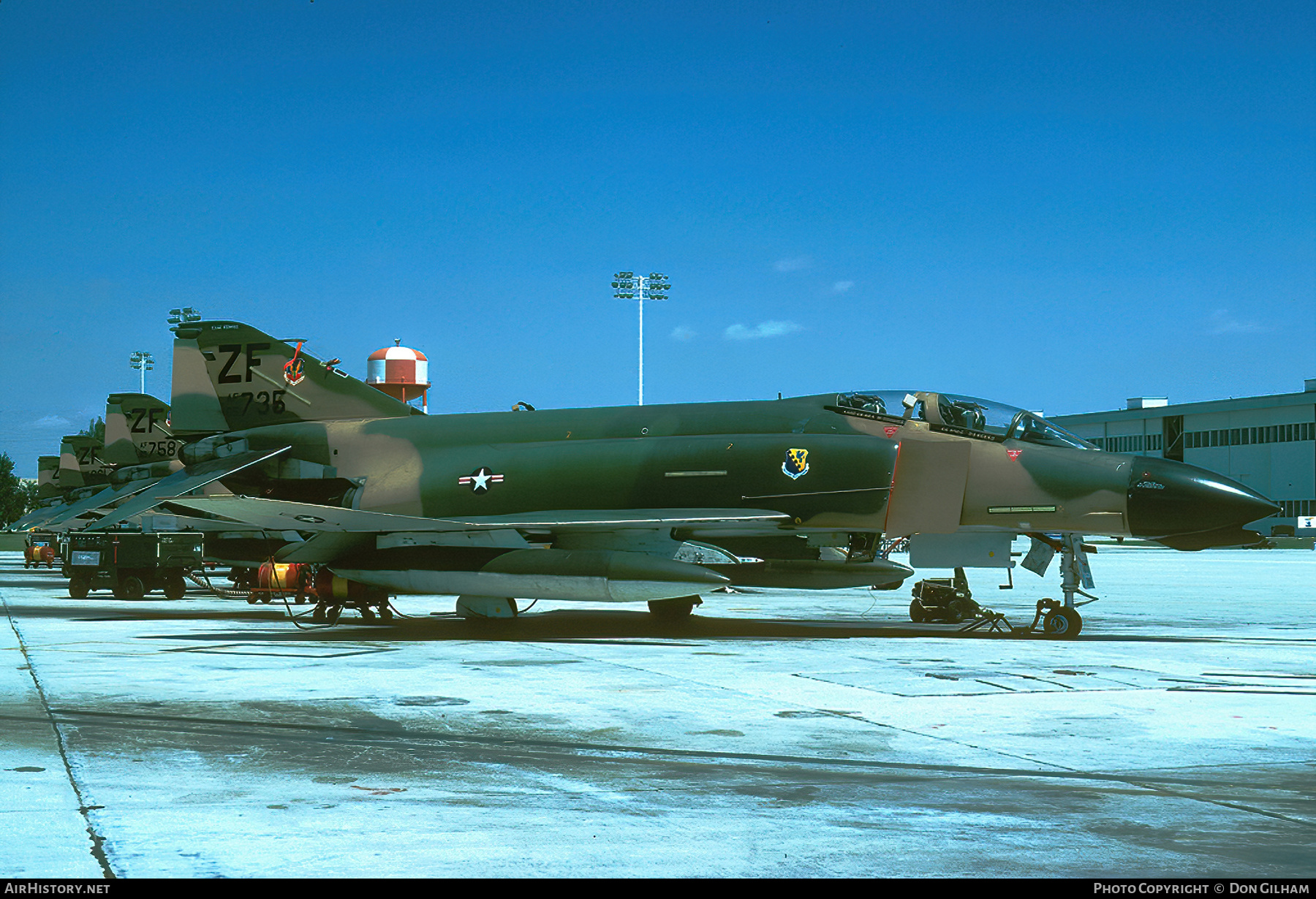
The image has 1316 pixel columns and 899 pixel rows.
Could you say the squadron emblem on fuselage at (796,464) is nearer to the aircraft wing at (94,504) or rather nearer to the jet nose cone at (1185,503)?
the jet nose cone at (1185,503)

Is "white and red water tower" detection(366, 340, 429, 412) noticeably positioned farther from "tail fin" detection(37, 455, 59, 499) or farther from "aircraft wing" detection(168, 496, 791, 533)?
"aircraft wing" detection(168, 496, 791, 533)

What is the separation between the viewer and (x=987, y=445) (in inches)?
602

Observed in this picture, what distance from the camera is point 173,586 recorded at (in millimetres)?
25953

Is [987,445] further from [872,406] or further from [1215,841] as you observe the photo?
[1215,841]

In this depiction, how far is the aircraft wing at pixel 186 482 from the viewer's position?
1614 cm

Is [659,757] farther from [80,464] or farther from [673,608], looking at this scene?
[80,464]

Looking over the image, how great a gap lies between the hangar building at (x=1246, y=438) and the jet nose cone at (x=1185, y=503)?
74977 millimetres

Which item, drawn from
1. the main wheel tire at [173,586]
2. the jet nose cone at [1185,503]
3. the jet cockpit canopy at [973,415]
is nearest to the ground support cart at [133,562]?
the main wheel tire at [173,586]

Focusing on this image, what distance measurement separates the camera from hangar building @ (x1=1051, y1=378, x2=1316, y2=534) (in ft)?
281

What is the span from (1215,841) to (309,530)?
1410cm

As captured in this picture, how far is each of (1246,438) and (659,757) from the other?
95.6m

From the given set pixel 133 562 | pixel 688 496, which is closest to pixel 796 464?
pixel 688 496

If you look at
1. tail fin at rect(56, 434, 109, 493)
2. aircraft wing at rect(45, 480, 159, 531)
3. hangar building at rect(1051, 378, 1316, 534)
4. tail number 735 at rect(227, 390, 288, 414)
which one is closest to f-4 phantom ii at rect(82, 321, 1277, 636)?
tail number 735 at rect(227, 390, 288, 414)

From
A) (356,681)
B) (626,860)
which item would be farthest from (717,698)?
(626,860)
